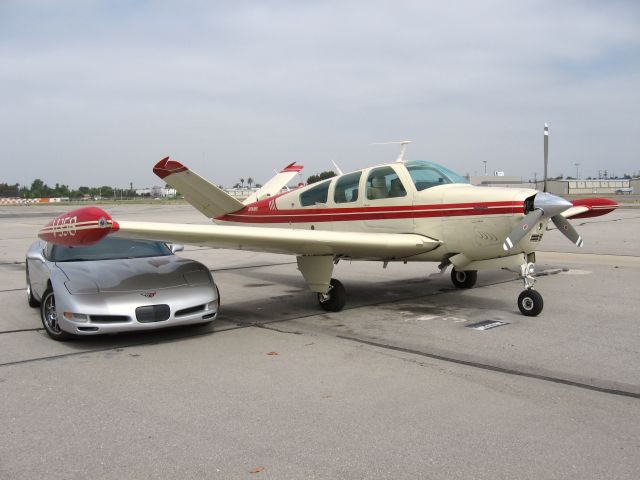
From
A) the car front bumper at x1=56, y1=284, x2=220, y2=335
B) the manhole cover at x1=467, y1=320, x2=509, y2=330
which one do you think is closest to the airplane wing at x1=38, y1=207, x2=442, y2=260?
the car front bumper at x1=56, y1=284, x2=220, y2=335

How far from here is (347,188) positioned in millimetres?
8969

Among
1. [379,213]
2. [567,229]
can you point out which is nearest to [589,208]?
[567,229]

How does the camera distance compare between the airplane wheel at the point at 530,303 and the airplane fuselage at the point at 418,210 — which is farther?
Result: the airplane fuselage at the point at 418,210

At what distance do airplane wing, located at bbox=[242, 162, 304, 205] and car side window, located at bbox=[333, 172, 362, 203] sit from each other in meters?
3.43

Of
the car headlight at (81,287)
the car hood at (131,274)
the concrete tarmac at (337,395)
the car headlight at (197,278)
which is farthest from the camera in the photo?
the car headlight at (197,278)

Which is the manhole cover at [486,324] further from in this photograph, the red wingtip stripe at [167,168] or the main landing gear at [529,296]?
the red wingtip stripe at [167,168]

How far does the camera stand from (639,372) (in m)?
5.04

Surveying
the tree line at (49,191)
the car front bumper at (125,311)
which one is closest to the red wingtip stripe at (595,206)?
the car front bumper at (125,311)

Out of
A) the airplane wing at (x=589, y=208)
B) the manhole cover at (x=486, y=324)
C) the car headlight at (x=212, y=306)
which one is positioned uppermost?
the airplane wing at (x=589, y=208)

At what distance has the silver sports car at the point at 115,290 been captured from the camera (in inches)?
239

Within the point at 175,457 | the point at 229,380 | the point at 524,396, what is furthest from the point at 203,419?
the point at 524,396

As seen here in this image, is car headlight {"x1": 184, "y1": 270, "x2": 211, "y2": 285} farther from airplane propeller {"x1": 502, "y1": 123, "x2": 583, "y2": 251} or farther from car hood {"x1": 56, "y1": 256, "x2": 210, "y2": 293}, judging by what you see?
airplane propeller {"x1": 502, "y1": 123, "x2": 583, "y2": 251}

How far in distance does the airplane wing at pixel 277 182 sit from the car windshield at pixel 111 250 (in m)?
4.17

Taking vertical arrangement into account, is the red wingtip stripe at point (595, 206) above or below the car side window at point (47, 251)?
above
